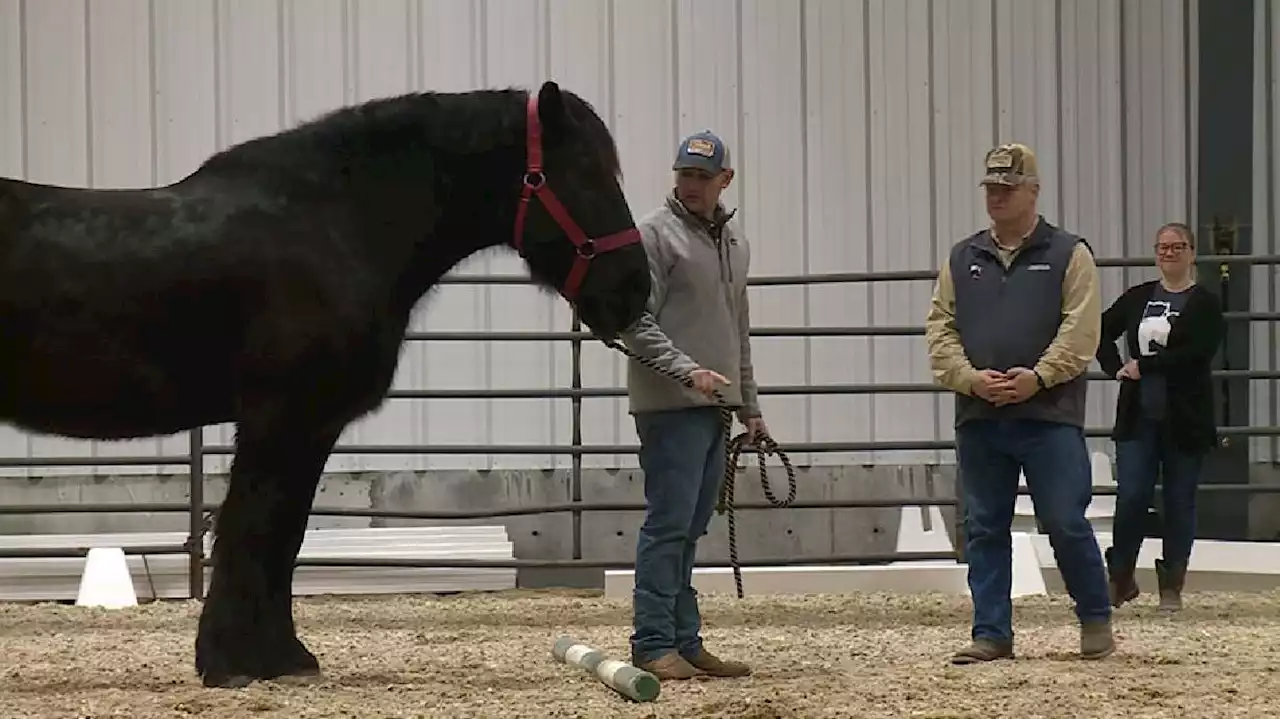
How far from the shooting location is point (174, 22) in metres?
7.88

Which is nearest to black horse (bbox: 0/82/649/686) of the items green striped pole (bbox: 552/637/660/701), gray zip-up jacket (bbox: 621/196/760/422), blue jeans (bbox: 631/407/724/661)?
gray zip-up jacket (bbox: 621/196/760/422)

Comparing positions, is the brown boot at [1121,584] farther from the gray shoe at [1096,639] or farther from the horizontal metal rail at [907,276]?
the gray shoe at [1096,639]

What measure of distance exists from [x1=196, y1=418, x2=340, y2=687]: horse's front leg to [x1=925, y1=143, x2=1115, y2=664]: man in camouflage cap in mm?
1945

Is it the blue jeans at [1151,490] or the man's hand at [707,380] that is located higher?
the man's hand at [707,380]

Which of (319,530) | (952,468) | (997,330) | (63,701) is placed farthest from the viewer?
(952,468)

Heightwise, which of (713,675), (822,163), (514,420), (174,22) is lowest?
(713,675)

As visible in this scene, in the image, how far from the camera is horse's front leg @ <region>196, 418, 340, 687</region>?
376 cm

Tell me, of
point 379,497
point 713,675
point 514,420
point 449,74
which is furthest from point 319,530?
point 713,675

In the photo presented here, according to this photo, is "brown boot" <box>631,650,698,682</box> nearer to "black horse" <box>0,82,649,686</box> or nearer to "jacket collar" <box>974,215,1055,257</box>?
"black horse" <box>0,82,649,686</box>

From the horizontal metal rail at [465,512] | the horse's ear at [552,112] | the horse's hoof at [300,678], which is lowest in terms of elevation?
the horse's hoof at [300,678]

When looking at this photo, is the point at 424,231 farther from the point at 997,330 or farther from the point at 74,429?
the point at 997,330

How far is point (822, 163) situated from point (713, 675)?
4669mm

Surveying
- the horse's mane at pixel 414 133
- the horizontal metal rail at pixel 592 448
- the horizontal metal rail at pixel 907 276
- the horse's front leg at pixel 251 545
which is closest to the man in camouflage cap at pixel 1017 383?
the horse's mane at pixel 414 133

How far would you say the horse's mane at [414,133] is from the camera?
13.0 feet
